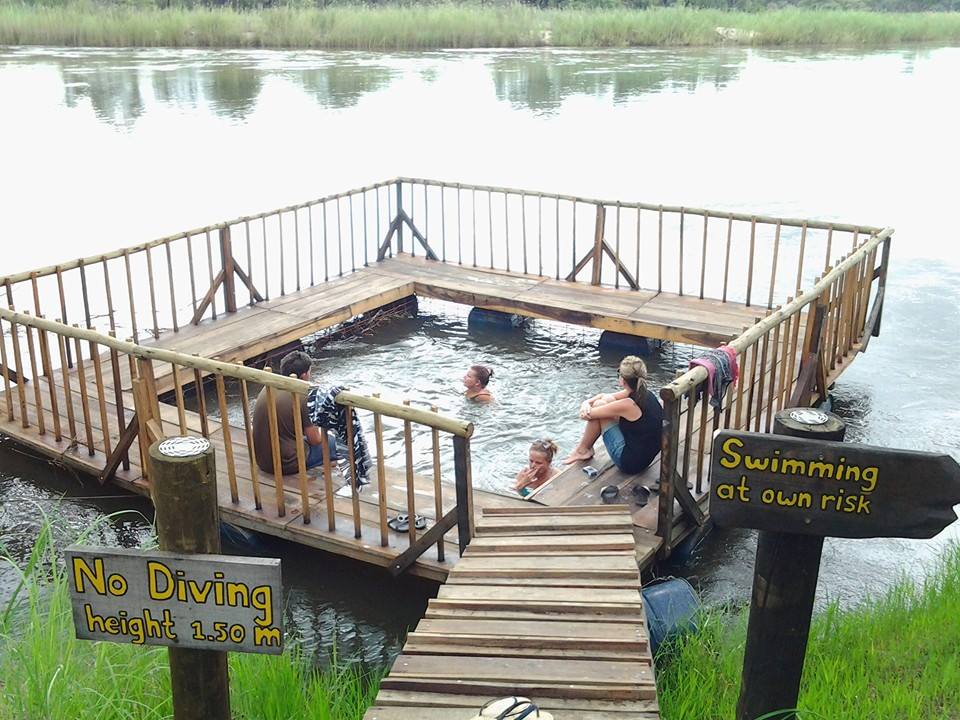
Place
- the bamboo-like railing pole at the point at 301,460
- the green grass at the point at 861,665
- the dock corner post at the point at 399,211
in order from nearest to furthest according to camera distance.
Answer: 1. the green grass at the point at 861,665
2. the bamboo-like railing pole at the point at 301,460
3. the dock corner post at the point at 399,211

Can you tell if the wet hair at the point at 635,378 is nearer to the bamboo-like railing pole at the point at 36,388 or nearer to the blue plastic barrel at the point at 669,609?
the blue plastic barrel at the point at 669,609

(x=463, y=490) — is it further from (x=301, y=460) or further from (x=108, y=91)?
(x=108, y=91)

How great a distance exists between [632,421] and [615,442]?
25 centimetres

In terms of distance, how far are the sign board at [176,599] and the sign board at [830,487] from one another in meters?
1.38

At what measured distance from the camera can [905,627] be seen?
206 inches

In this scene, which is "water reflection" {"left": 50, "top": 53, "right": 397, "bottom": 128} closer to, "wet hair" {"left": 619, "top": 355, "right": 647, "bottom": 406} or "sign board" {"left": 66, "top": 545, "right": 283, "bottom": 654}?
"wet hair" {"left": 619, "top": 355, "right": 647, "bottom": 406}

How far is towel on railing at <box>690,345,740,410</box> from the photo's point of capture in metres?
6.91

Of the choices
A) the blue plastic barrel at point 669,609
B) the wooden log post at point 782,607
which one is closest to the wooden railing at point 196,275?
the blue plastic barrel at point 669,609

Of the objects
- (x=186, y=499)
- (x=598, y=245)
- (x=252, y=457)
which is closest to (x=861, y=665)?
(x=186, y=499)

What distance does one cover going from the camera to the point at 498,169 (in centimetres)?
1991

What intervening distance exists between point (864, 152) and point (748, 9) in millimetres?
27822

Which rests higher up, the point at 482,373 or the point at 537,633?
the point at 537,633

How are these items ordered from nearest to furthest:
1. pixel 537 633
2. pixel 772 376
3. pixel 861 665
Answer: pixel 537 633, pixel 861 665, pixel 772 376

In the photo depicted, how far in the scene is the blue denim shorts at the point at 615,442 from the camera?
24.4ft
